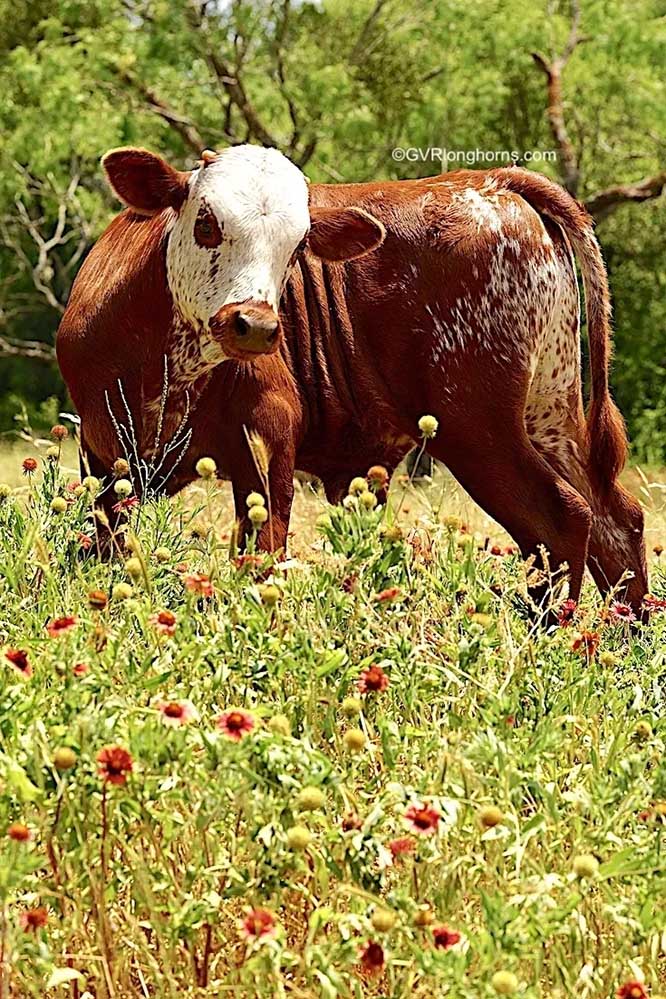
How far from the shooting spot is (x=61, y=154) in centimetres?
1338

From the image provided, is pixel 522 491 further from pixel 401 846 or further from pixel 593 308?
pixel 401 846

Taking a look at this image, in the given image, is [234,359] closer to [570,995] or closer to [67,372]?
[67,372]

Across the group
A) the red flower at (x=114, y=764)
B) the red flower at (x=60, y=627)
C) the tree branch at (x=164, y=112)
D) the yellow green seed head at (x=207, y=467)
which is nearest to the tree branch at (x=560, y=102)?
the tree branch at (x=164, y=112)

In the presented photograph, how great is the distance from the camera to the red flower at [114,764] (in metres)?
2.01

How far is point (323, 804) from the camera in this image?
6.81 ft

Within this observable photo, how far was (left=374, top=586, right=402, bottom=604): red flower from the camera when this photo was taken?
8.50 ft

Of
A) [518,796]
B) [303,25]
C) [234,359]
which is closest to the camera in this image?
[518,796]

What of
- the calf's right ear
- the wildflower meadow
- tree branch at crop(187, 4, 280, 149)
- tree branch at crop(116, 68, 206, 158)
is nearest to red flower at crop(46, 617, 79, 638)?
the wildflower meadow

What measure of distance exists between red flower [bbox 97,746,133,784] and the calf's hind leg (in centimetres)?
291

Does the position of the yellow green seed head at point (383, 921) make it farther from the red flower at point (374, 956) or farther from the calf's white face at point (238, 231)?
the calf's white face at point (238, 231)

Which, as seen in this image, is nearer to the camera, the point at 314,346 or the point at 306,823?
the point at 306,823

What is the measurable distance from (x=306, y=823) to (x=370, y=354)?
2.71 metres

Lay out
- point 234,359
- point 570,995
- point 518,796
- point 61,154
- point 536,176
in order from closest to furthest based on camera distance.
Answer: point 570,995 < point 518,796 < point 234,359 < point 536,176 < point 61,154

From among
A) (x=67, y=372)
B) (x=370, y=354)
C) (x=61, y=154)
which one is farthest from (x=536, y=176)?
(x=61, y=154)
